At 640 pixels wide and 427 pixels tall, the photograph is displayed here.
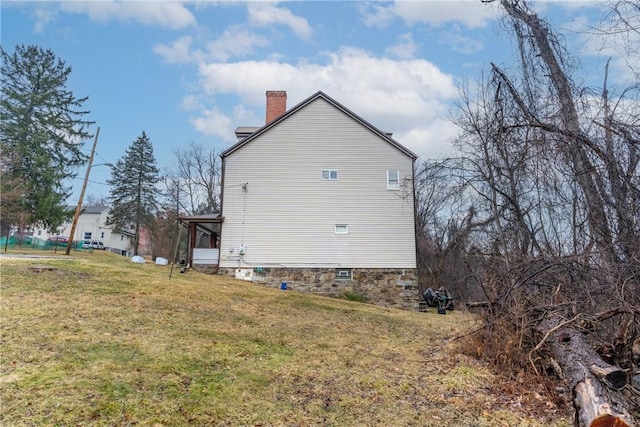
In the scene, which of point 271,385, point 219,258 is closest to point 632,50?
point 271,385

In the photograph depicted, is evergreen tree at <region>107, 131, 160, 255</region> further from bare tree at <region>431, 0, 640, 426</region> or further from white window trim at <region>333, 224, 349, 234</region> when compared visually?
bare tree at <region>431, 0, 640, 426</region>

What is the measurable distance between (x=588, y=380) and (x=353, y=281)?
12056 mm

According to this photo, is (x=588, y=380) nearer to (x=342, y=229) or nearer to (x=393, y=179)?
(x=342, y=229)

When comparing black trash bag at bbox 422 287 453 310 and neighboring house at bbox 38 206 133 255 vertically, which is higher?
neighboring house at bbox 38 206 133 255

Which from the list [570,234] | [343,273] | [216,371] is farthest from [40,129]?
[570,234]

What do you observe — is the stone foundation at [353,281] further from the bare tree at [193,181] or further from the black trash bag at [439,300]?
the bare tree at [193,181]

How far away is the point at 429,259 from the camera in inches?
957

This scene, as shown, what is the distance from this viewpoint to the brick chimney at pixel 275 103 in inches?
719

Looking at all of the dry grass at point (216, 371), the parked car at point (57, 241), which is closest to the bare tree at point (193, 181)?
the parked car at point (57, 241)

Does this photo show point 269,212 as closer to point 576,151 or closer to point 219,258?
point 219,258

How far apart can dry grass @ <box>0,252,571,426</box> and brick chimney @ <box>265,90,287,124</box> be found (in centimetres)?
1226

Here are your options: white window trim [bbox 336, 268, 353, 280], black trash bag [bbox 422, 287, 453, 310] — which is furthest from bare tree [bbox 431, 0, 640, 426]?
black trash bag [bbox 422, 287, 453, 310]

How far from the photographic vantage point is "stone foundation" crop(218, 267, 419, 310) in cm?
1542

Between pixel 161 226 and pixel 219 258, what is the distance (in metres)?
22.6
